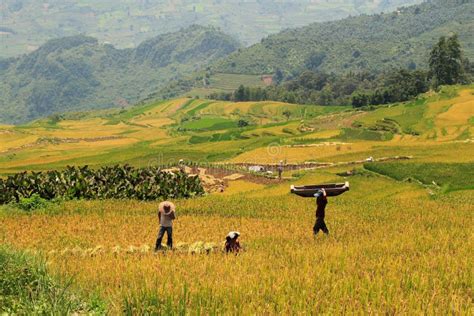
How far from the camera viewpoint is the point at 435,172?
38719mm

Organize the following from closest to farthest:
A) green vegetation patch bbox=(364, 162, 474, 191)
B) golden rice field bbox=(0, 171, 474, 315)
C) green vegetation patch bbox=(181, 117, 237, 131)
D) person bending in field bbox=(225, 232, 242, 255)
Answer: golden rice field bbox=(0, 171, 474, 315), person bending in field bbox=(225, 232, 242, 255), green vegetation patch bbox=(364, 162, 474, 191), green vegetation patch bbox=(181, 117, 237, 131)

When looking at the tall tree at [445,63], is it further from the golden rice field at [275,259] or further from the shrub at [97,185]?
the shrub at [97,185]

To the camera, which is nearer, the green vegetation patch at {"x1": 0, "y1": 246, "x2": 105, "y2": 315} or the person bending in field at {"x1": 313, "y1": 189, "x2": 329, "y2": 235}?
the green vegetation patch at {"x1": 0, "y1": 246, "x2": 105, "y2": 315}

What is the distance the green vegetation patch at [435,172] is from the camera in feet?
120

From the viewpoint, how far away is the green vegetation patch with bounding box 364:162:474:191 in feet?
120

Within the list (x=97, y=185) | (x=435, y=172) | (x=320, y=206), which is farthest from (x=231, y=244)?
(x=435, y=172)

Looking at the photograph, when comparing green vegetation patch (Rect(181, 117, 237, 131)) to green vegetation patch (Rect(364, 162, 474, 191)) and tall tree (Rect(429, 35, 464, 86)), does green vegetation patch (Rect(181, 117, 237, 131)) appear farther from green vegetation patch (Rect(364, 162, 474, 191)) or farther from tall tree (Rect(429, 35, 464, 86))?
green vegetation patch (Rect(364, 162, 474, 191))

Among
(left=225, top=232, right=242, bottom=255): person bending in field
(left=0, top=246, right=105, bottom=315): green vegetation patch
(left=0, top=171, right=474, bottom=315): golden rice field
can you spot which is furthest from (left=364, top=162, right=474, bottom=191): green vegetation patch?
(left=0, top=246, right=105, bottom=315): green vegetation patch

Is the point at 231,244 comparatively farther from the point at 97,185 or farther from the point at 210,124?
the point at 210,124

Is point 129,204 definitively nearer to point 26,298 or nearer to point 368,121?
point 26,298

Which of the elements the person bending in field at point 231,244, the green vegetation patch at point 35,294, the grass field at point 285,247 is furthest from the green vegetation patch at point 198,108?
the green vegetation patch at point 35,294

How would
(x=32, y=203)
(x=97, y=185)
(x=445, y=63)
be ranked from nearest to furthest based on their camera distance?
(x=32, y=203)
(x=97, y=185)
(x=445, y=63)

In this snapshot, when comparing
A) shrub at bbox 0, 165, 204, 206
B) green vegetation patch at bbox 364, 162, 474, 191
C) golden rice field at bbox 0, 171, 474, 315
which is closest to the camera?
golden rice field at bbox 0, 171, 474, 315

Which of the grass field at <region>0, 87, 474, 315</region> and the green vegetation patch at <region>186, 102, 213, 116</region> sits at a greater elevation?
the green vegetation patch at <region>186, 102, 213, 116</region>
